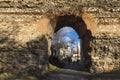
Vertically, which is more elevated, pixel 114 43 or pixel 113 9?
pixel 113 9

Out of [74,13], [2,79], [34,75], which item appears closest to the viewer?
[2,79]

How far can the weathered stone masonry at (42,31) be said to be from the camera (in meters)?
13.4

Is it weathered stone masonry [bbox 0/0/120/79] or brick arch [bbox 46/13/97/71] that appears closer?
weathered stone masonry [bbox 0/0/120/79]

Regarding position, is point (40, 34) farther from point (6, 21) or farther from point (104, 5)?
point (104, 5)

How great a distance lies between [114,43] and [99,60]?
1079mm

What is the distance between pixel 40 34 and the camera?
13.7m

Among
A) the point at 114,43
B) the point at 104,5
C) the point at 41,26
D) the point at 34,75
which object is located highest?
the point at 104,5

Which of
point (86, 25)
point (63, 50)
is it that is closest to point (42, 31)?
point (86, 25)

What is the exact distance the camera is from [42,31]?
13.8 metres

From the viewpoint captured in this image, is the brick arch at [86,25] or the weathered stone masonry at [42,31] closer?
the weathered stone masonry at [42,31]

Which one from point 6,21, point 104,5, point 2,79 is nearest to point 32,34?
point 6,21

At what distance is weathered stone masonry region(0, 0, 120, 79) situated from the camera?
1340 cm

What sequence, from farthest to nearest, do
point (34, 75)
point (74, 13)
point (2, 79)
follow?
1. point (74, 13)
2. point (34, 75)
3. point (2, 79)

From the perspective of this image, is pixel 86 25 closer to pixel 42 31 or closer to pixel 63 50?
pixel 42 31
